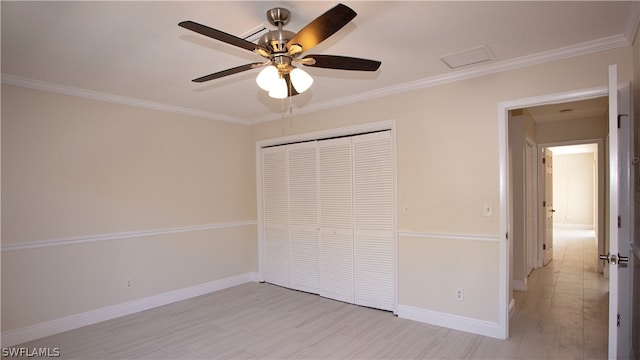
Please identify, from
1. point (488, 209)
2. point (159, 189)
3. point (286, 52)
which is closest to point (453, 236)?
point (488, 209)

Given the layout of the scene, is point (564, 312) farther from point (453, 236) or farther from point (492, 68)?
point (492, 68)

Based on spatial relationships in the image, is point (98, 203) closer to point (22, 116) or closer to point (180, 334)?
point (22, 116)

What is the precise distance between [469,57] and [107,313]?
445cm

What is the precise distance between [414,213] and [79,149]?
360cm

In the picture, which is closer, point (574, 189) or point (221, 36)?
point (221, 36)

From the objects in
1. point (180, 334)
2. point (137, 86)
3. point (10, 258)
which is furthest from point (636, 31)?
point (10, 258)

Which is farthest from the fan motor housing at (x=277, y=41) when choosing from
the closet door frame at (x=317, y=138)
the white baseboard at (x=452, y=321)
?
the white baseboard at (x=452, y=321)

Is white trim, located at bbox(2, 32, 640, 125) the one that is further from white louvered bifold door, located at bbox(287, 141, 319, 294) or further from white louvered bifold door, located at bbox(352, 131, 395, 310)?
white louvered bifold door, located at bbox(287, 141, 319, 294)

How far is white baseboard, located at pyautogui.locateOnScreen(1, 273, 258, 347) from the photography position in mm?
3152

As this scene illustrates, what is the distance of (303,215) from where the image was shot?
4633 millimetres

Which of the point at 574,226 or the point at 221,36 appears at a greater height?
the point at 221,36

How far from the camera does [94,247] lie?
144 inches

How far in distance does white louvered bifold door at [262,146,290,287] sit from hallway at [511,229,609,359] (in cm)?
292

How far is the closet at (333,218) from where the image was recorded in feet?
12.6
